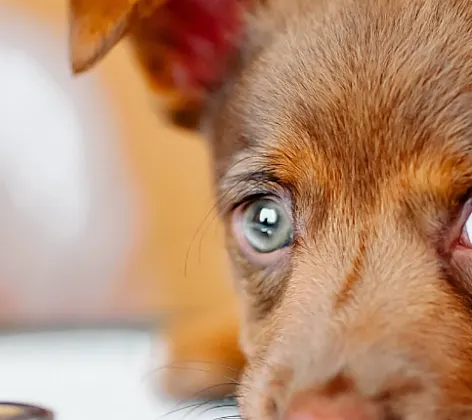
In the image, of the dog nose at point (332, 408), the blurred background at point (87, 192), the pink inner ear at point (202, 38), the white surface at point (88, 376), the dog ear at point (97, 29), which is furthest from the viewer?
the blurred background at point (87, 192)

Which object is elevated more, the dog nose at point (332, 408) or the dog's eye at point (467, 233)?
the dog's eye at point (467, 233)

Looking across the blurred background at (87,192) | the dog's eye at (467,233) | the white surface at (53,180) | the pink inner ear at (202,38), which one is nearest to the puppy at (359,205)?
the dog's eye at (467,233)

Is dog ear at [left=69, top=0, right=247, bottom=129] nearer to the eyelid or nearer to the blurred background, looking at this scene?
the eyelid

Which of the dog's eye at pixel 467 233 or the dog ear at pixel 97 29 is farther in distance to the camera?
the dog ear at pixel 97 29

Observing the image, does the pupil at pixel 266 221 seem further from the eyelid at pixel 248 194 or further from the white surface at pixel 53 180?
the white surface at pixel 53 180

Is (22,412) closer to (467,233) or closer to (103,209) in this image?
(467,233)

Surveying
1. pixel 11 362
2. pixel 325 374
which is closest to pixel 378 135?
pixel 325 374

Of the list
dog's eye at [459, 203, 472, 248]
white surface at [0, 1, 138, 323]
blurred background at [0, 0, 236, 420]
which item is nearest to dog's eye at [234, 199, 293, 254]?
dog's eye at [459, 203, 472, 248]
